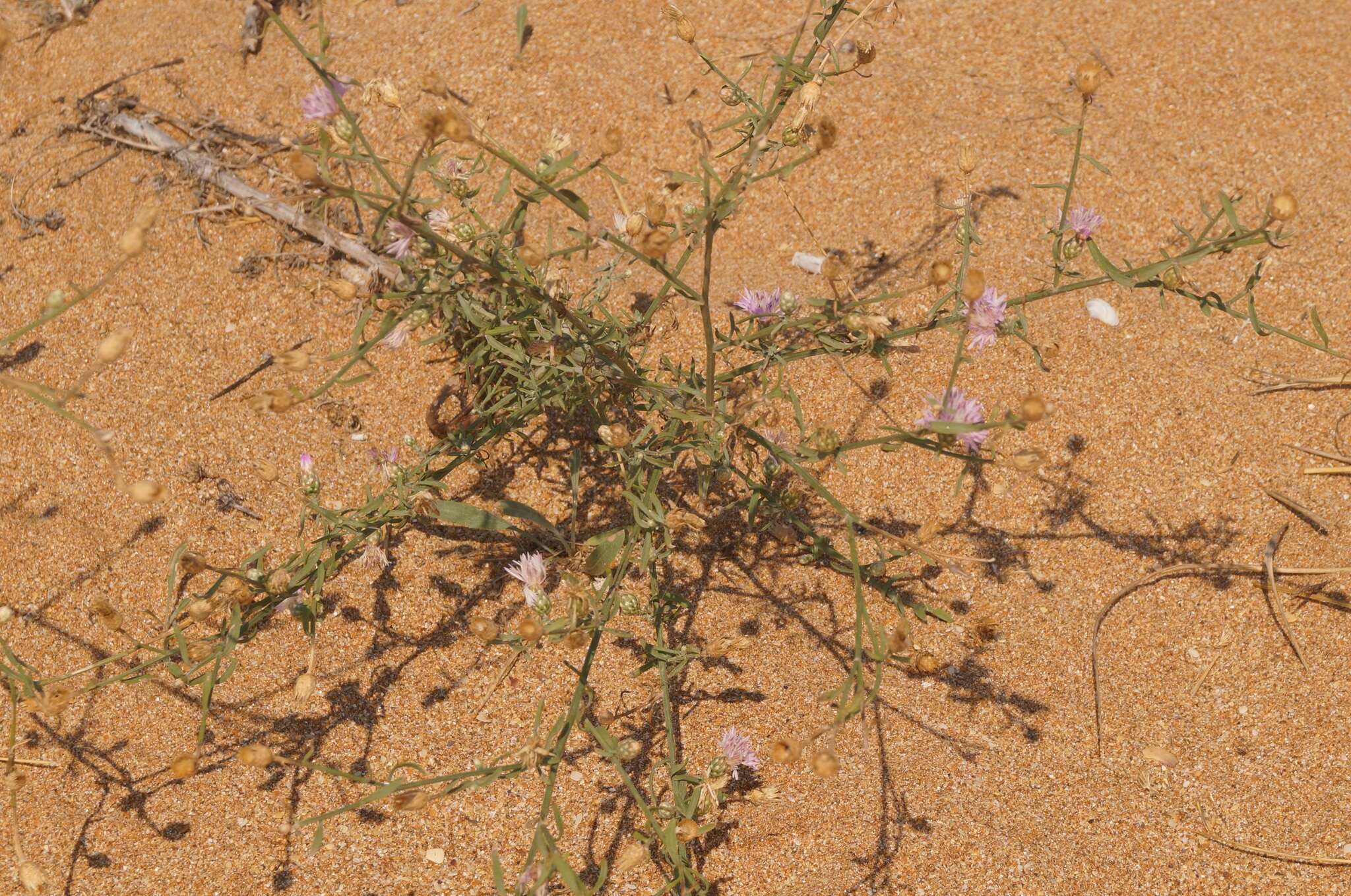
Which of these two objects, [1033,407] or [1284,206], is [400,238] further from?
[1284,206]

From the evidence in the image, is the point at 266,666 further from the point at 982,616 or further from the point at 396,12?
the point at 396,12

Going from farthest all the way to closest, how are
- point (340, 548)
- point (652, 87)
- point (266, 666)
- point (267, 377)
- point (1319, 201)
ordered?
point (652, 87), point (1319, 201), point (267, 377), point (266, 666), point (340, 548)

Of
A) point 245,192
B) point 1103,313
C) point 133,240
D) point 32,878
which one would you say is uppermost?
point 133,240

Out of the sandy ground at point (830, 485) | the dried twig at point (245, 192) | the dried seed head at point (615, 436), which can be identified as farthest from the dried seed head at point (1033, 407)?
the dried twig at point (245, 192)

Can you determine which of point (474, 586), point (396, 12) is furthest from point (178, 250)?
point (474, 586)

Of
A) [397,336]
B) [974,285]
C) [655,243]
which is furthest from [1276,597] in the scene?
[397,336]

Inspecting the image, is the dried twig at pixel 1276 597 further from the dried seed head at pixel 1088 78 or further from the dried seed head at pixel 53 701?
the dried seed head at pixel 53 701

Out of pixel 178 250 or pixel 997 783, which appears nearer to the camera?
pixel 997 783

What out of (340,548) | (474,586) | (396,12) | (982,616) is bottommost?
(982,616)
